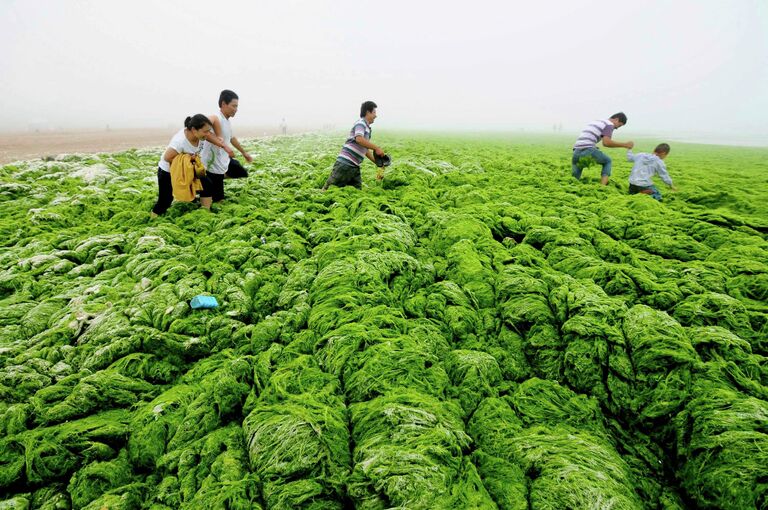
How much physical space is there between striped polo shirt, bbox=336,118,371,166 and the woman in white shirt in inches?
101

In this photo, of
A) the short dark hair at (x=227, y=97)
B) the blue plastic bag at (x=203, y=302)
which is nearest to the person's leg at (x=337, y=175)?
the short dark hair at (x=227, y=97)

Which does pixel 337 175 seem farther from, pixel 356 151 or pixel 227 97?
pixel 227 97

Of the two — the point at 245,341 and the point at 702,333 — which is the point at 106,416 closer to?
the point at 245,341

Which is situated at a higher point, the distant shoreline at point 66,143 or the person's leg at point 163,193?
the distant shoreline at point 66,143

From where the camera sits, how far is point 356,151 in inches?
268

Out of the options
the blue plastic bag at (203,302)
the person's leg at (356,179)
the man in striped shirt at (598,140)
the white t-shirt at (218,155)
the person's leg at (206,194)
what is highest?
the man in striped shirt at (598,140)

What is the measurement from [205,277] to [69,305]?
50.6 inches

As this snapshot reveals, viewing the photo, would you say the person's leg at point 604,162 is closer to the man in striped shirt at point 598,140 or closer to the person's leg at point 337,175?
the man in striped shirt at point 598,140

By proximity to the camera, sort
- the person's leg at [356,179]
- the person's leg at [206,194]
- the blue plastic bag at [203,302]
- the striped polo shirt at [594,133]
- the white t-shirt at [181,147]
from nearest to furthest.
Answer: the blue plastic bag at [203,302] < the white t-shirt at [181,147] < the person's leg at [206,194] < the person's leg at [356,179] < the striped polo shirt at [594,133]

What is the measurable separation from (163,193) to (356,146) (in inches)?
143

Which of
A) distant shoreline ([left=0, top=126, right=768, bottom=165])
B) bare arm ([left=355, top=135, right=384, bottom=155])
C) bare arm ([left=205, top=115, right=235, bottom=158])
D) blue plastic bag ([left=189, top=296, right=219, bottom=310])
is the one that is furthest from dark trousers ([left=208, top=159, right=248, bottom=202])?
distant shoreline ([left=0, top=126, right=768, bottom=165])

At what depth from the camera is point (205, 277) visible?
405 centimetres

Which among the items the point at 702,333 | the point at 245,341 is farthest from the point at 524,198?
the point at 245,341

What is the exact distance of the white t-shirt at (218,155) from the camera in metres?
5.69
